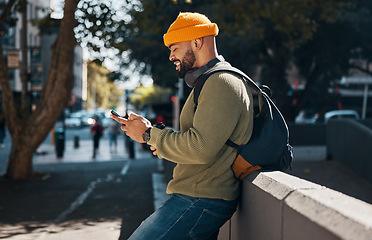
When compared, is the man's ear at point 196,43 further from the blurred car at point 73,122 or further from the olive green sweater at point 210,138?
the blurred car at point 73,122

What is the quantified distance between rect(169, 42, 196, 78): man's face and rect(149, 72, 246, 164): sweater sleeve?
249mm

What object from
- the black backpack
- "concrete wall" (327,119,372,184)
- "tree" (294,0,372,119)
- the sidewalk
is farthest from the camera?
"tree" (294,0,372,119)

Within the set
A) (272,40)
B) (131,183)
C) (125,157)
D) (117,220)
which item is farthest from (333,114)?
(117,220)

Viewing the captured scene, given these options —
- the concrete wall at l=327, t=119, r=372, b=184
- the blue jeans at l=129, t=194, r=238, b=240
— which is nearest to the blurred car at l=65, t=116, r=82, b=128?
the concrete wall at l=327, t=119, r=372, b=184

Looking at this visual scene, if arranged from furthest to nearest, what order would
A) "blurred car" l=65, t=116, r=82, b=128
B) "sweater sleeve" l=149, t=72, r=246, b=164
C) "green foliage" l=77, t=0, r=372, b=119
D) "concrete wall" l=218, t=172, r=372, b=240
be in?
"blurred car" l=65, t=116, r=82, b=128 < "green foliage" l=77, t=0, r=372, b=119 < "sweater sleeve" l=149, t=72, r=246, b=164 < "concrete wall" l=218, t=172, r=372, b=240

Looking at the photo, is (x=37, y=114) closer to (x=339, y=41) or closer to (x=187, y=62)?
(x=187, y=62)

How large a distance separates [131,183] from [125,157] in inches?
387

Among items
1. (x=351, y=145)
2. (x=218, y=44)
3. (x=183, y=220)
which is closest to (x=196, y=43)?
(x=183, y=220)

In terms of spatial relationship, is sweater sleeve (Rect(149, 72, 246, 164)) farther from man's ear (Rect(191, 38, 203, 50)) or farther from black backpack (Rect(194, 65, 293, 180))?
man's ear (Rect(191, 38, 203, 50))

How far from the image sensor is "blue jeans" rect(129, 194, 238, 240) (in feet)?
8.73

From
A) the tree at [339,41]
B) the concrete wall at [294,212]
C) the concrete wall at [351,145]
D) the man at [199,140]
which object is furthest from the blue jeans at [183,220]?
the tree at [339,41]

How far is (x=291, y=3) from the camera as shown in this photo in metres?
16.9

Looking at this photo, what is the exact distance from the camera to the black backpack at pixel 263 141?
2.76 m

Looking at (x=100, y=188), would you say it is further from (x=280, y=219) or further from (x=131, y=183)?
(x=280, y=219)
